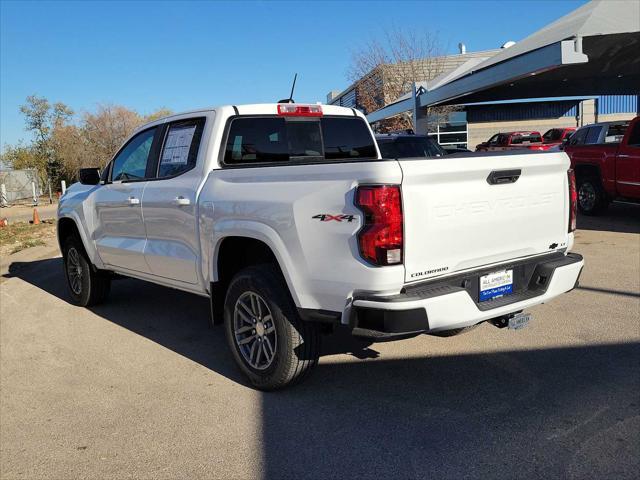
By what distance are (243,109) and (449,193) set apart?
6.89ft

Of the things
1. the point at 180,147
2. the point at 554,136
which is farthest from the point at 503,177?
the point at 554,136

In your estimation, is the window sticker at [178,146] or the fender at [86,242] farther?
the fender at [86,242]

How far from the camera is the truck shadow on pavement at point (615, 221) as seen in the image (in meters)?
10.5

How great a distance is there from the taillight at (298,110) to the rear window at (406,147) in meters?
5.74

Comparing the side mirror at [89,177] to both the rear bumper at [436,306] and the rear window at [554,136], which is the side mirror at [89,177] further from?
the rear window at [554,136]

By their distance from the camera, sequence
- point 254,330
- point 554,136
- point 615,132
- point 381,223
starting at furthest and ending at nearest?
point 554,136 < point 615,132 < point 254,330 < point 381,223

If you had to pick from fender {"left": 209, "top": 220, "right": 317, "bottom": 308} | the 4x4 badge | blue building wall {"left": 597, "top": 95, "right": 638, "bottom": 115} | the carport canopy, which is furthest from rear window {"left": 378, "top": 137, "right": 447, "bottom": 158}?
blue building wall {"left": 597, "top": 95, "right": 638, "bottom": 115}

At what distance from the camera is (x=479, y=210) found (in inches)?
135

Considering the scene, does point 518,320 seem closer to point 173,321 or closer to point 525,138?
point 173,321

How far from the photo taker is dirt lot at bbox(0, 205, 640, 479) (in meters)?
3.05

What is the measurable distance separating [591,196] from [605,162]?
1044 mm

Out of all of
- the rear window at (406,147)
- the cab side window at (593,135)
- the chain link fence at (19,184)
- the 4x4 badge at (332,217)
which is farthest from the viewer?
the chain link fence at (19,184)

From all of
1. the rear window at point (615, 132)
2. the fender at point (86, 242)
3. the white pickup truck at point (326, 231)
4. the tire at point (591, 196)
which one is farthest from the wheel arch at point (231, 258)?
the rear window at point (615, 132)

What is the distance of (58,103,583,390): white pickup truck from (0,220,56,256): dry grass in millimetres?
8087
